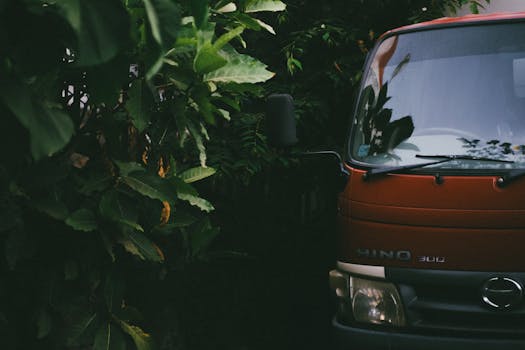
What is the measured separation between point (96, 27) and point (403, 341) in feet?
8.88

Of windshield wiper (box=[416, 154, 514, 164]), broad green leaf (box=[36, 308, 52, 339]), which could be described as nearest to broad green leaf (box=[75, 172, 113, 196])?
broad green leaf (box=[36, 308, 52, 339])

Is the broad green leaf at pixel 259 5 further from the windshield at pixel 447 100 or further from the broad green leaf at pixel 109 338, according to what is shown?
the broad green leaf at pixel 109 338

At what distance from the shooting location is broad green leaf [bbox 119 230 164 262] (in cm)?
323

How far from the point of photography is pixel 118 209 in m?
3.18

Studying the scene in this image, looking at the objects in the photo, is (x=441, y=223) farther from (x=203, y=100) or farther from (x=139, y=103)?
(x=139, y=103)

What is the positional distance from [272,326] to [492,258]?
137 inches

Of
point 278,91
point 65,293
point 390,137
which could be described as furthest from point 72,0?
point 278,91

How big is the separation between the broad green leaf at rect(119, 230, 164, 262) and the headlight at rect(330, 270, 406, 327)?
1.16 m

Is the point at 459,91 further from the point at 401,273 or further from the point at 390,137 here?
the point at 401,273

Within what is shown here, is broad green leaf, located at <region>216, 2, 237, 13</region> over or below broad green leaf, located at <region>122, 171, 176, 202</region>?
over

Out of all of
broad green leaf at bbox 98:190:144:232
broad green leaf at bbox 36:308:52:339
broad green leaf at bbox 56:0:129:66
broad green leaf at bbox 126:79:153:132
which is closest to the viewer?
broad green leaf at bbox 56:0:129:66

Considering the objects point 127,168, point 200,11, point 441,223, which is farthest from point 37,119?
point 441,223

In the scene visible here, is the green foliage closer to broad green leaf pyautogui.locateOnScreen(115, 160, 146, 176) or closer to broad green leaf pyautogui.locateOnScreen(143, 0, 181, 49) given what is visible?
broad green leaf pyautogui.locateOnScreen(115, 160, 146, 176)

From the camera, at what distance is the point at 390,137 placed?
4.29 m
